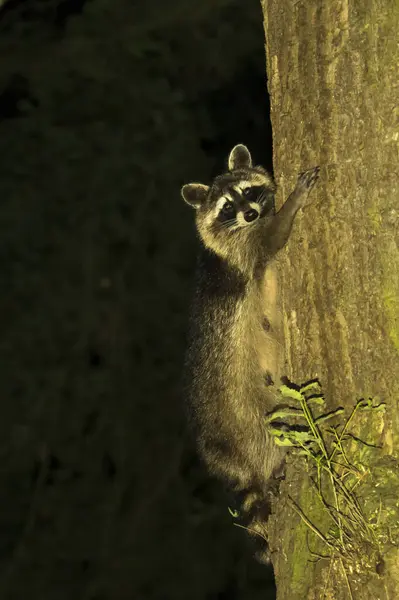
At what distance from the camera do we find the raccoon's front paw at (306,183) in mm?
2459

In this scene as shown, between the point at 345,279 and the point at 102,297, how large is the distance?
5.00m

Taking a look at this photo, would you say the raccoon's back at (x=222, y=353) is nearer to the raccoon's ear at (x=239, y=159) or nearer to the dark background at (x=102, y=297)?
the raccoon's ear at (x=239, y=159)

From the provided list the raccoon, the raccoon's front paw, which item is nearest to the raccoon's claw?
the raccoon's front paw

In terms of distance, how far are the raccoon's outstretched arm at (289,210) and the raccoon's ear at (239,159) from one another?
3.98 ft

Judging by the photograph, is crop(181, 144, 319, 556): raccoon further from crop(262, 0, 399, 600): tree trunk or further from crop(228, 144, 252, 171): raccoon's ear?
crop(262, 0, 399, 600): tree trunk

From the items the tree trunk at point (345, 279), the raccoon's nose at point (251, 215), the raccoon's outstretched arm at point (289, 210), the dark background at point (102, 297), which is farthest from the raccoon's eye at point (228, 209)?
the dark background at point (102, 297)

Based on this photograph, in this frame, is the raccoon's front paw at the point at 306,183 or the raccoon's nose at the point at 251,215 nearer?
the raccoon's front paw at the point at 306,183

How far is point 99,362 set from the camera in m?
→ 7.19

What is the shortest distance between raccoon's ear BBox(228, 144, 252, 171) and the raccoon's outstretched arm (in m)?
1.21

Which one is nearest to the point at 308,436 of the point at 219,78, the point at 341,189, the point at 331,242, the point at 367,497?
the point at 367,497

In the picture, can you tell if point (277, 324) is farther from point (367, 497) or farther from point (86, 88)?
point (86, 88)

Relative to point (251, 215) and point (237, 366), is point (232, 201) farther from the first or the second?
point (237, 366)

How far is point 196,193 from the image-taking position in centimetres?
448

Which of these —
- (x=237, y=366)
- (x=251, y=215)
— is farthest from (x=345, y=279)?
(x=251, y=215)
